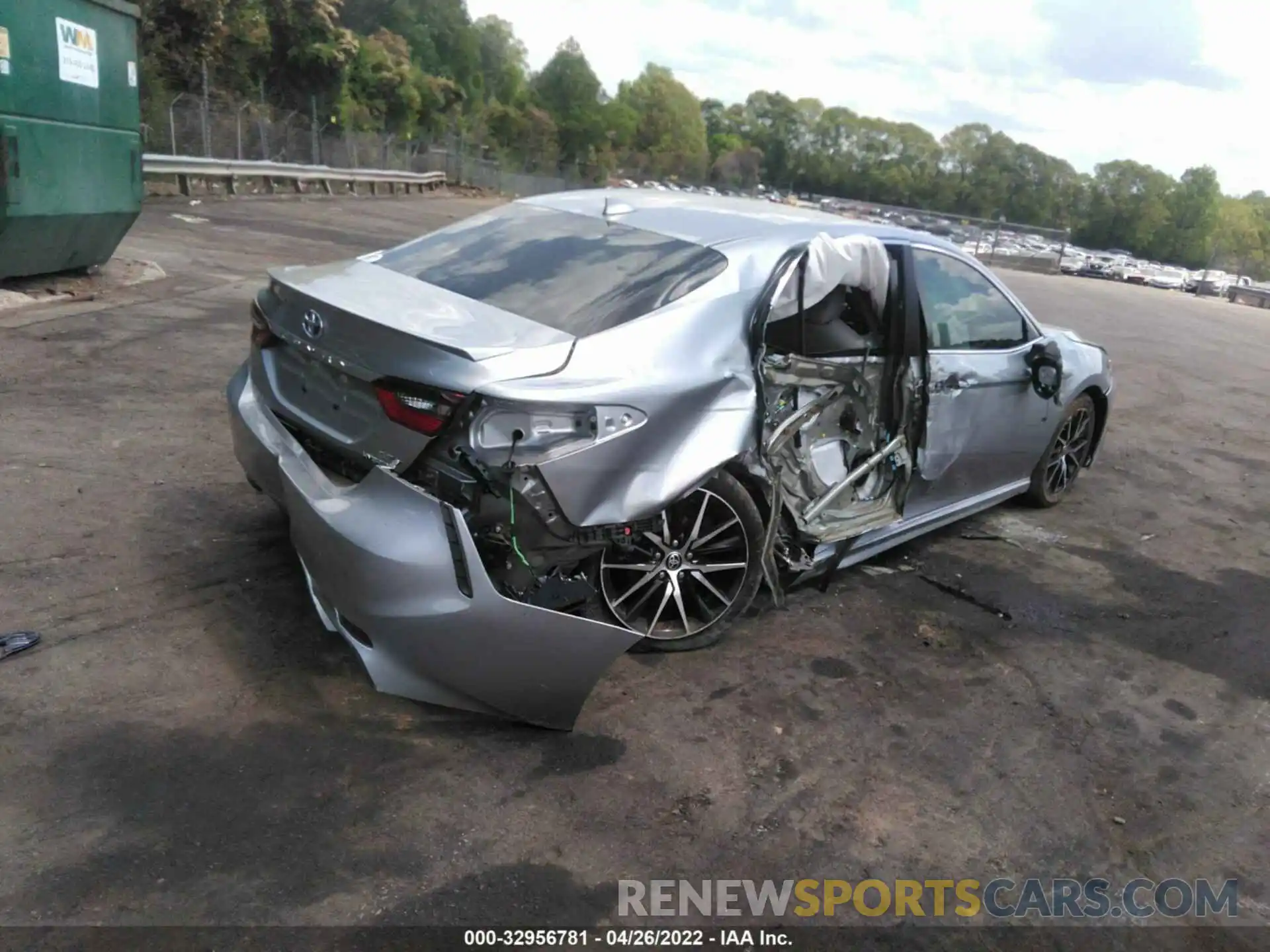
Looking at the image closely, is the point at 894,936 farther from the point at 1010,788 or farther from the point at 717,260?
the point at 717,260

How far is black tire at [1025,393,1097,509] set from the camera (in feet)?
20.5

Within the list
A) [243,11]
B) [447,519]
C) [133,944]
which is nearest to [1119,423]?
[447,519]

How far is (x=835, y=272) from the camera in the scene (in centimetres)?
424

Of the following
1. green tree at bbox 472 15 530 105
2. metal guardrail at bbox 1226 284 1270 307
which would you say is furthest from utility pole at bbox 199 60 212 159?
green tree at bbox 472 15 530 105

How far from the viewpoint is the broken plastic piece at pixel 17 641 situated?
136 inches

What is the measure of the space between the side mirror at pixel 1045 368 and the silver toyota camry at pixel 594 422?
316 millimetres

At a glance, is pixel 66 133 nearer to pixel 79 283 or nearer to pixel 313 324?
pixel 79 283

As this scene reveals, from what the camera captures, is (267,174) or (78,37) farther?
(267,174)

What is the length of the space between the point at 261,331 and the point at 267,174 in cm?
2018

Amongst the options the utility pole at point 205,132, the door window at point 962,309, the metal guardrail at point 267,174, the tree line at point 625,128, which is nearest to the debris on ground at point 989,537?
the door window at point 962,309

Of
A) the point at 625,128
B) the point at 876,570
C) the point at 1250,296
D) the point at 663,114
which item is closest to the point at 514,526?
the point at 876,570

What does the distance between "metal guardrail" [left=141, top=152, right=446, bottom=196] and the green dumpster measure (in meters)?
3.25

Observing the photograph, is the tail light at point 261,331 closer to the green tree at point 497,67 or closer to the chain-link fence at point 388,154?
the chain-link fence at point 388,154

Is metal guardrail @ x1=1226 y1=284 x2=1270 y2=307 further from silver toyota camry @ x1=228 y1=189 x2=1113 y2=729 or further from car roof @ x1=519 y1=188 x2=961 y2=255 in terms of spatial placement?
silver toyota camry @ x1=228 y1=189 x2=1113 y2=729
